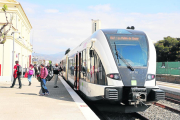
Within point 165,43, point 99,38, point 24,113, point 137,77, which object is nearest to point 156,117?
point 137,77

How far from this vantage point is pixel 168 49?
56156 mm

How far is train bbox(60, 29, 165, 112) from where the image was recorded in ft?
25.9

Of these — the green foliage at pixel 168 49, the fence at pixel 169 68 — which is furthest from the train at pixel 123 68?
the green foliage at pixel 168 49

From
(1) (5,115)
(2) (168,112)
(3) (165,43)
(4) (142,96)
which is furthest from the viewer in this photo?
(3) (165,43)

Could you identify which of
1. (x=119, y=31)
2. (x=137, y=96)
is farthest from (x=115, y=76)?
(x=119, y=31)

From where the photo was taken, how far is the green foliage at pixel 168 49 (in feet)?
179

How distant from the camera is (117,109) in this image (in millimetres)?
8359

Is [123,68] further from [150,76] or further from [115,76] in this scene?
[150,76]

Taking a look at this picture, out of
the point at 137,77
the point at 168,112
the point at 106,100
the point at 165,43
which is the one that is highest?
the point at 165,43

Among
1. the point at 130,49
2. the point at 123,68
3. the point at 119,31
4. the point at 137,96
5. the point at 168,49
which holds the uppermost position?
the point at 168,49

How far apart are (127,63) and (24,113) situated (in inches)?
148

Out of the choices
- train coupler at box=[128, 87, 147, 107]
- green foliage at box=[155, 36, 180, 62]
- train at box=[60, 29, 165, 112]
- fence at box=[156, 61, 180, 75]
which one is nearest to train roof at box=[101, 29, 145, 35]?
train at box=[60, 29, 165, 112]

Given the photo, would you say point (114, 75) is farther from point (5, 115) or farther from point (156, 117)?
point (5, 115)

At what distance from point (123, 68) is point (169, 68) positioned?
22.8 metres
